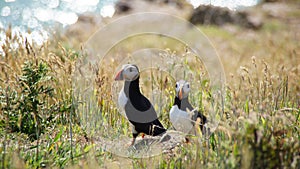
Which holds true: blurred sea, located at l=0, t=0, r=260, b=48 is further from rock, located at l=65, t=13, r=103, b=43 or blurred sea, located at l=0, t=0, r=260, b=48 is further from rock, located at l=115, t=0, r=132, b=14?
rock, located at l=65, t=13, r=103, b=43

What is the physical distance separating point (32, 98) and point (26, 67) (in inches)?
11.7

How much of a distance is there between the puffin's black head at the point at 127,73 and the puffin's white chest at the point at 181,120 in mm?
479

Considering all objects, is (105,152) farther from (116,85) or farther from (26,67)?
(26,67)

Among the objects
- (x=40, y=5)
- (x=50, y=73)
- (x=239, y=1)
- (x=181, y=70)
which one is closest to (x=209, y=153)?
(x=181, y=70)

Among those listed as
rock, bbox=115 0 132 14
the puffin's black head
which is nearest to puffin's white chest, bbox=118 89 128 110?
the puffin's black head

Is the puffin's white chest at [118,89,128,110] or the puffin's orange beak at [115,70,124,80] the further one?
the puffin's white chest at [118,89,128,110]

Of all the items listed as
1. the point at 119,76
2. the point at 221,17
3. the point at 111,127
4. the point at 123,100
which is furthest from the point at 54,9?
the point at 119,76

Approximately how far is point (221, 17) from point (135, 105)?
14.6 metres

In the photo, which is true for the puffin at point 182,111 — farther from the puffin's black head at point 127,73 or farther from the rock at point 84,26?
the rock at point 84,26

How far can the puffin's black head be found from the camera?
132 inches

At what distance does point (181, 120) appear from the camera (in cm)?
354

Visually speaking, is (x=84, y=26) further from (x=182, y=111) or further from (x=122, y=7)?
(x=182, y=111)

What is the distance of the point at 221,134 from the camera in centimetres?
369

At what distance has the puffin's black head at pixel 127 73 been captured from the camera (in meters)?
3.34
